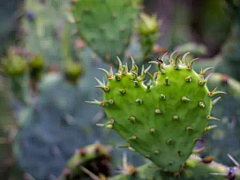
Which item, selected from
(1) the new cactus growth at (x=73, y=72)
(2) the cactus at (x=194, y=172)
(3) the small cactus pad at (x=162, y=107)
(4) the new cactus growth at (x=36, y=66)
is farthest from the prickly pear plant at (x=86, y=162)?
(4) the new cactus growth at (x=36, y=66)

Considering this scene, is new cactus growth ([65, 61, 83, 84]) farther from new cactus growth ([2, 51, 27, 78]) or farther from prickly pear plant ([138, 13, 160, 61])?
prickly pear plant ([138, 13, 160, 61])

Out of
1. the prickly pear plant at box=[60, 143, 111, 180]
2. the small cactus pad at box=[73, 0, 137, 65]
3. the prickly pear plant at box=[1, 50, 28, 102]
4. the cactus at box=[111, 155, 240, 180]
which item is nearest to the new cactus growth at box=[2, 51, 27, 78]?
the prickly pear plant at box=[1, 50, 28, 102]

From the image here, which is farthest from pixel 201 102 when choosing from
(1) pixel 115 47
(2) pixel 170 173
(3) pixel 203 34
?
(3) pixel 203 34

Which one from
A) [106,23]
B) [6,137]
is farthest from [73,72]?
[6,137]

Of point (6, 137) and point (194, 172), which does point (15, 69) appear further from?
point (194, 172)

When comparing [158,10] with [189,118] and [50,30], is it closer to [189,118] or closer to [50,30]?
[50,30]

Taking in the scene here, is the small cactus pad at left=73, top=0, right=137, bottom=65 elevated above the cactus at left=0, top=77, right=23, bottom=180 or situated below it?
above
